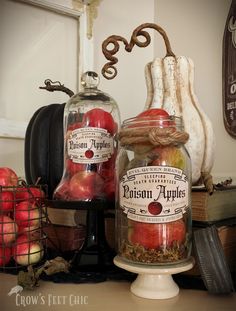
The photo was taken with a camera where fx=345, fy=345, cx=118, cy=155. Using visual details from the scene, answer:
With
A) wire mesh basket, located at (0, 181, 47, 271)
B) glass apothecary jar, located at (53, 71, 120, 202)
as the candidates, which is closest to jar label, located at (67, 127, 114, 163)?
glass apothecary jar, located at (53, 71, 120, 202)

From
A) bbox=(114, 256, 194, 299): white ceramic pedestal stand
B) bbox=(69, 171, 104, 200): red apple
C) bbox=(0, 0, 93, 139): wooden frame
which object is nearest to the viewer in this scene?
bbox=(114, 256, 194, 299): white ceramic pedestal stand

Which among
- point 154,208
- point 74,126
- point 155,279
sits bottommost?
point 155,279

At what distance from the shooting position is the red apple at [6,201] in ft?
1.93

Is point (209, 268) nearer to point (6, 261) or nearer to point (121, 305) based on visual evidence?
point (121, 305)

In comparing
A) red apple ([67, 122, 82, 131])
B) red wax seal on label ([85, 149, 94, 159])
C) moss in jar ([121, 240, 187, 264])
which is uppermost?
red apple ([67, 122, 82, 131])

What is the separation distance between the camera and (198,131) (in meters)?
0.64

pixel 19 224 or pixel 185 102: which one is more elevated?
pixel 185 102

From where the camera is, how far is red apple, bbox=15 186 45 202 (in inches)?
23.9

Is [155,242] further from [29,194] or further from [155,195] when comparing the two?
[29,194]

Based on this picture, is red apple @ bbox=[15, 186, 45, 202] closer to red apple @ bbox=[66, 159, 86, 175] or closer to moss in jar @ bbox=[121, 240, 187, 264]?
red apple @ bbox=[66, 159, 86, 175]

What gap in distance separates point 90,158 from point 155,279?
22 centimetres

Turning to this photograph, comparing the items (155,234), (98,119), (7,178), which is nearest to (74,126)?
(98,119)

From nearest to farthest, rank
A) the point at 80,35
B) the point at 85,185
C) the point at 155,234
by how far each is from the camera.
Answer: the point at 155,234 < the point at 85,185 < the point at 80,35

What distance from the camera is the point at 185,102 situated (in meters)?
0.66
